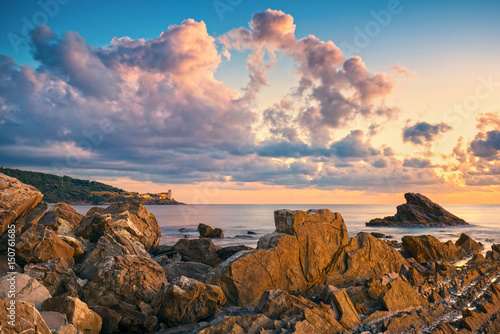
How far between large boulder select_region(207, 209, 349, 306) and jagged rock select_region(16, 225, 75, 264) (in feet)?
23.1

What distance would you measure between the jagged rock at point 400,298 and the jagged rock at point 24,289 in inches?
456

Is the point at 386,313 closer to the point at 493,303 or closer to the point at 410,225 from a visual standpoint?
the point at 493,303

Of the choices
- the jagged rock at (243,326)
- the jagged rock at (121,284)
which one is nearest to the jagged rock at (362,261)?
the jagged rock at (243,326)

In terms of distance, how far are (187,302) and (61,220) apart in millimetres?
13605

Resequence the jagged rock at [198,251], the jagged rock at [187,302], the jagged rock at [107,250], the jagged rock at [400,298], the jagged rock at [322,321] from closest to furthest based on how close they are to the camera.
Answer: the jagged rock at [322,321]
the jagged rock at [187,302]
the jagged rock at [400,298]
the jagged rock at [107,250]
the jagged rock at [198,251]

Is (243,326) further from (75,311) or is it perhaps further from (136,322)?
(75,311)

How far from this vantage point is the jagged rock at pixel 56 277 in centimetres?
1186

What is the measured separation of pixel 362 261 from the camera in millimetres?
16297

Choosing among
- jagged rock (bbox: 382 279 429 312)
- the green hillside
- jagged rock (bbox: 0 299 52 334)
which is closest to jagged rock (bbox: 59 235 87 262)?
jagged rock (bbox: 0 299 52 334)

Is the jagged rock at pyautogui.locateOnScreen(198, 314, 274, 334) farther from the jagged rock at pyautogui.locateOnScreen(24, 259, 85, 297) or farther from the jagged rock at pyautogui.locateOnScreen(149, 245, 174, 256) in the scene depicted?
the jagged rock at pyautogui.locateOnScreen(149, 245, 174, 256)

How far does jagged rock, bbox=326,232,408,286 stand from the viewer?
50.6 ft

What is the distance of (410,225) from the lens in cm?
7894

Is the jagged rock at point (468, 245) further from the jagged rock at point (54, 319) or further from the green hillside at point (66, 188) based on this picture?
the green hillside at point (66, 188)

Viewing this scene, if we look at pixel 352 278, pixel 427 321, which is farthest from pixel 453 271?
pixel 427 321
